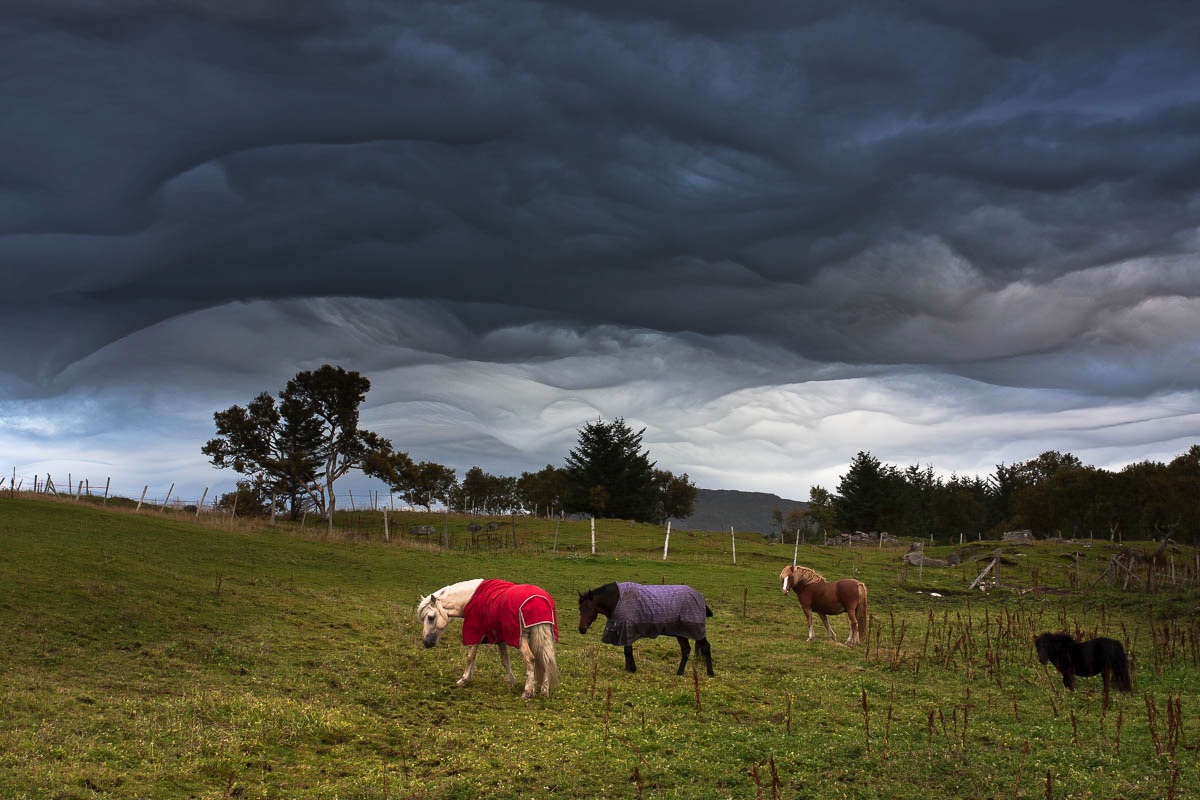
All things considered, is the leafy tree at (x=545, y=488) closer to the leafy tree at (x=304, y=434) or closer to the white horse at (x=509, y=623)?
the leafy tree at (x=304, y=434)

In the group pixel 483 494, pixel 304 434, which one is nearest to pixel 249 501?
pixel 304 434

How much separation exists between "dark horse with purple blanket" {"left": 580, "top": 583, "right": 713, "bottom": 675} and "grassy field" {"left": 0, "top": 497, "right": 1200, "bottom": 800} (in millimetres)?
841

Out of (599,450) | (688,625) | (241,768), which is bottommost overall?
(241,768)

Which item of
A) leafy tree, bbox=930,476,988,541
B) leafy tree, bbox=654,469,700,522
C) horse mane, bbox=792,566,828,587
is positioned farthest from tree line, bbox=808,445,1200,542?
horse mane, bbox=792,566,828,587

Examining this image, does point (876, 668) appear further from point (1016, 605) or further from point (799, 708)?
point (1016, 605)

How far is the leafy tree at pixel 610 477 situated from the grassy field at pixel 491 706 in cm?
5822

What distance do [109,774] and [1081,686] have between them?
1779cm

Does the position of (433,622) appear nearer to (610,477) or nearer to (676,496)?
(610,477)

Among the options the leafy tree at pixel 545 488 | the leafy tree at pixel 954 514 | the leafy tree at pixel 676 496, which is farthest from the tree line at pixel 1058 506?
the leafy tree at pixel 545 488

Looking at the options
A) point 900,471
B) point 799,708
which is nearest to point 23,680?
point 799,708

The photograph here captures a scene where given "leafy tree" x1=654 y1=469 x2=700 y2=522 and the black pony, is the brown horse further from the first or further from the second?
"leafy tree" x1=654 y1=469 x2=700 y2=522

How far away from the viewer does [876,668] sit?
19.5m

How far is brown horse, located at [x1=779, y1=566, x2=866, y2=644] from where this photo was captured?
76.8ft

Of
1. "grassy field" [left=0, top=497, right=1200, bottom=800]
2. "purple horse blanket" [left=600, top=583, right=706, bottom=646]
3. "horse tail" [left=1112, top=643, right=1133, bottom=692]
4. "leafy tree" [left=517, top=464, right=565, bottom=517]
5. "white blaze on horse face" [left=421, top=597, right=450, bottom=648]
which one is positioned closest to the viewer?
"grassy field" [left=0, top=497, right=1200, bottom=800]
